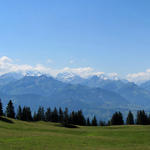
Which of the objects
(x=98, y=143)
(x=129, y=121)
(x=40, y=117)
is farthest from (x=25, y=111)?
(x=98, y=143)

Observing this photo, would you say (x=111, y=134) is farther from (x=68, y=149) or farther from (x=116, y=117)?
(x=116, y=117)

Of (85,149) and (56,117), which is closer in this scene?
(85,149)

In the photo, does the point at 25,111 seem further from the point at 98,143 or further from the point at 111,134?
the point at 98,143

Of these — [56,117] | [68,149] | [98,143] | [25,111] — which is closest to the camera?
[68,149]

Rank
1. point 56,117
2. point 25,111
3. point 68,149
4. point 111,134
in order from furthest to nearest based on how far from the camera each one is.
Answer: point 56,117 < point 25,111 < point 111,134 < point 68,149

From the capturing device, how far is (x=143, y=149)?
43.6 metres

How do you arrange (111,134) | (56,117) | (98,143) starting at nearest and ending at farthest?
(98,143)
(111,134)
(56,117)

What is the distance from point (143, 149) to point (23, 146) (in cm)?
2382

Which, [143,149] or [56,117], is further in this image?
[56,117]

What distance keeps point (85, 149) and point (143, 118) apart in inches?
4377

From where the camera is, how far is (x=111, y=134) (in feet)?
231

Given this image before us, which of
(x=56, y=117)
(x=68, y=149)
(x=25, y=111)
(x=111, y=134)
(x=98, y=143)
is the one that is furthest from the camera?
(x=56, y=117)

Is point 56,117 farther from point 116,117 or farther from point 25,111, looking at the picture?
point 116,117

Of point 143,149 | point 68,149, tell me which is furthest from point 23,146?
point 143,149
